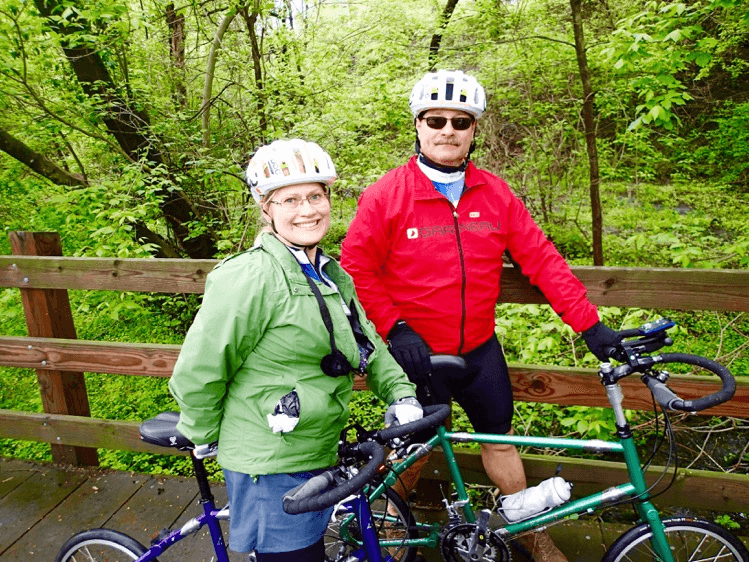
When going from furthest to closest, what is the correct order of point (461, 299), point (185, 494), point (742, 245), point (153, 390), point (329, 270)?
point (153, 390), point (742, 245), point (185, 494), point (461, 299), point (329, 270)

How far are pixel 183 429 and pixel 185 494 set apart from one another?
197 centimetres

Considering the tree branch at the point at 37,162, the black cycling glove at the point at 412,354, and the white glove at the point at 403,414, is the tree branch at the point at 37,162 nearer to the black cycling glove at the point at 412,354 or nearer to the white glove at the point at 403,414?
the black cycling glove at the point at 412,354

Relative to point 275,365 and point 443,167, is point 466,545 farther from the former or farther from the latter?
point 443,167

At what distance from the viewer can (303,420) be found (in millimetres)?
1777

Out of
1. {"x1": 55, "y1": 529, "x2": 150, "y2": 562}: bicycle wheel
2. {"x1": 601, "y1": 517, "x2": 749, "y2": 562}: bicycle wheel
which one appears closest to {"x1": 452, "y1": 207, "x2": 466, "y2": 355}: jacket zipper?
{"x1": 601, "y1": 517, "x2": 749, "y2": 562}: bicycle wheel

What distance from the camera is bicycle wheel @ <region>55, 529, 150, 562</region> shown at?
96.5 inches

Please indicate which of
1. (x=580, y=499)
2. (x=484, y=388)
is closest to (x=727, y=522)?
(x=580, y=499)

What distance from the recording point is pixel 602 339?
227cm

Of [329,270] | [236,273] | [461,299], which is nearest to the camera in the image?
[236,273]

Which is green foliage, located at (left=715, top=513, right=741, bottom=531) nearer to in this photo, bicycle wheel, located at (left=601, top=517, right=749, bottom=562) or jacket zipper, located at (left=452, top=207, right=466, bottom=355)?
bicycle wheel, located at (left=601, top=517, right=749, bottom=562)

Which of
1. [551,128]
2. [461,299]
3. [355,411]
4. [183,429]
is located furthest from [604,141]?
[183,429]

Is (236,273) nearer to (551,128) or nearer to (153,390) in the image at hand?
(153,390)

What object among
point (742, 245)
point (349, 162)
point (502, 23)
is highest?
point (502, 23)

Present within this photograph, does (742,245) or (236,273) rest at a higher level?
(236,273)
